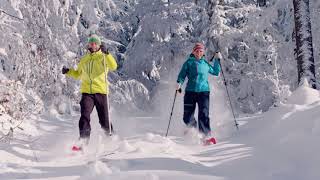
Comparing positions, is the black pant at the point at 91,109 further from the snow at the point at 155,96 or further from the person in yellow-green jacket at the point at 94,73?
the snow at the point at 155,96

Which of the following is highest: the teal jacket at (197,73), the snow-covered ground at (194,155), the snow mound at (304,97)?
the teal jacket at (197,73)

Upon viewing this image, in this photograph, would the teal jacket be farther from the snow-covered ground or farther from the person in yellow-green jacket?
the person in yellow-green jacket

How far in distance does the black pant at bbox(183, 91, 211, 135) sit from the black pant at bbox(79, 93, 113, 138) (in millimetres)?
1871

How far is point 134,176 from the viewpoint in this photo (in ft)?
18.6

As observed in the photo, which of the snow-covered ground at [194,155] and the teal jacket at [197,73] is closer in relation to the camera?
the snow-covered ground at [194,155]

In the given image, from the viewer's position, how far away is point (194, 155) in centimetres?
764

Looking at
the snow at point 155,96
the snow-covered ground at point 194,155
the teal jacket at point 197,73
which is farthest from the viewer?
the teal jacket at point 197,73

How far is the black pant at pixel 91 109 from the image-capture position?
28.4 ft

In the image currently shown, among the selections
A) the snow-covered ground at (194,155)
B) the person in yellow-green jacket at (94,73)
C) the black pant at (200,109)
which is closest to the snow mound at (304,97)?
the snow-covered ground at (194,155)

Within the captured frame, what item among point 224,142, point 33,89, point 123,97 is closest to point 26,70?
point 33,89

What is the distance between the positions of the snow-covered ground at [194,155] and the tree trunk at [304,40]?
3.61 m

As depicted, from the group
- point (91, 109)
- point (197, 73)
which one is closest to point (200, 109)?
point (197, 73)

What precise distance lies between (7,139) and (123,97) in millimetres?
14686

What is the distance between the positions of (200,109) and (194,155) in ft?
7.68
